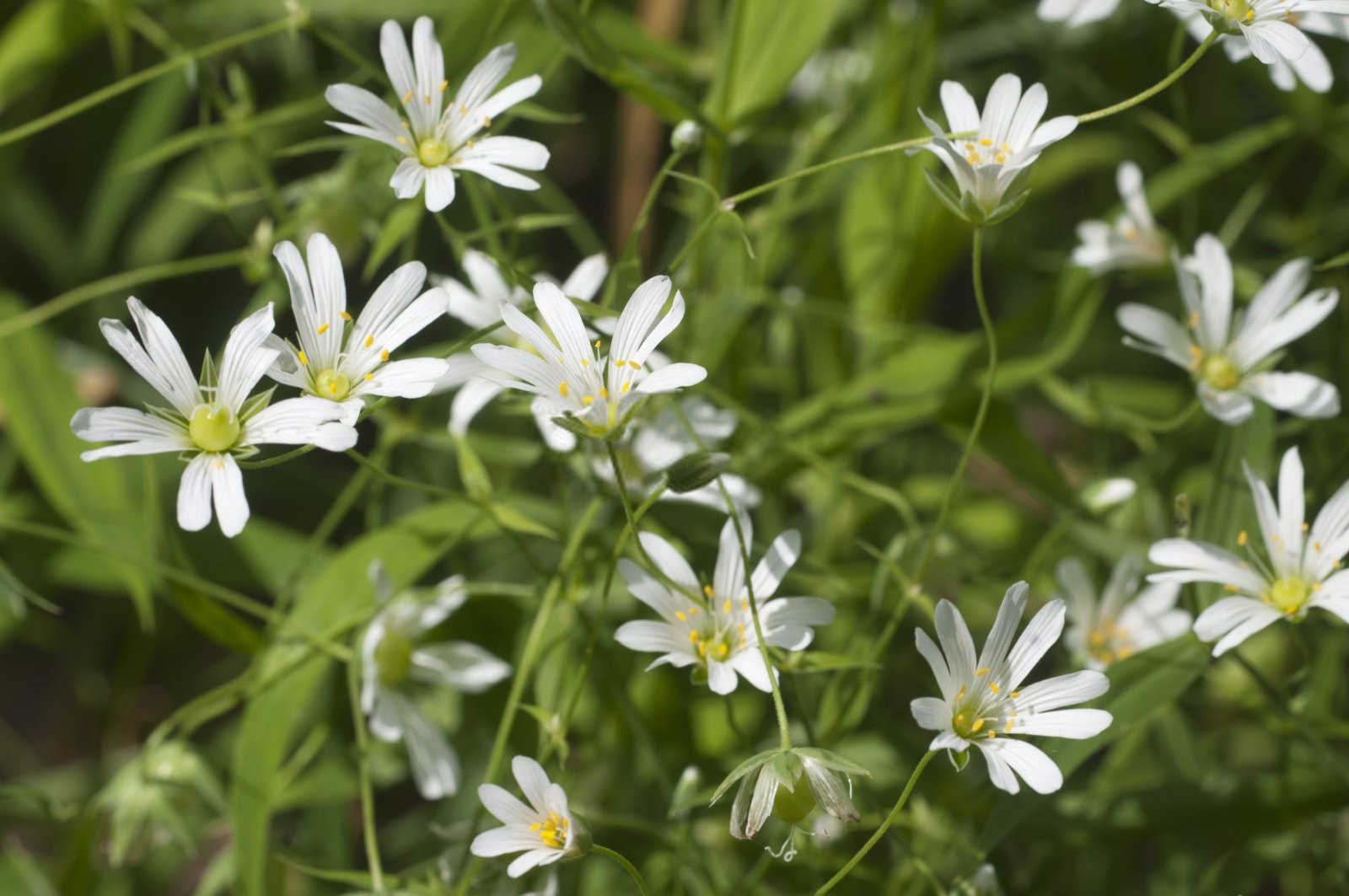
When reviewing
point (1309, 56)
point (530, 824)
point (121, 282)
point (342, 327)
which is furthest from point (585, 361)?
point (1309, 56)

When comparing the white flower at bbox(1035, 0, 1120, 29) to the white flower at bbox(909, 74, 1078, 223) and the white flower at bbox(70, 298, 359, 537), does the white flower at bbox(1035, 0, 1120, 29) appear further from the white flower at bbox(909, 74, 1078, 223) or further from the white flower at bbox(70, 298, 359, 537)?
the white flower at bbox(70, 298, 359, 537)

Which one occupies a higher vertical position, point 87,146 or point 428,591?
point 87,146

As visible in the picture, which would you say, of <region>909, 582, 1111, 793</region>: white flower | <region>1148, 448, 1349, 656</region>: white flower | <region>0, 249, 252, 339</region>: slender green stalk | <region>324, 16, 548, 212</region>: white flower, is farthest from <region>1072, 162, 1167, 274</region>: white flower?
<region>0, 249, 252, 339</region>: slender green stalk

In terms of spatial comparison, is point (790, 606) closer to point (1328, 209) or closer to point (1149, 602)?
point (1149, 602)

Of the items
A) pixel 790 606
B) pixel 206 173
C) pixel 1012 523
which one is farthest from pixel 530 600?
pixel 206 173

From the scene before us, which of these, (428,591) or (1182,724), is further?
(1182,724)

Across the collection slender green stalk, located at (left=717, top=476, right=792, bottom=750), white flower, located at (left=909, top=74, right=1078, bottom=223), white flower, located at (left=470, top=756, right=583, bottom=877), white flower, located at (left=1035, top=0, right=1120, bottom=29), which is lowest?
white flower, located at (left=470, top=756, right=583, bottom=877)

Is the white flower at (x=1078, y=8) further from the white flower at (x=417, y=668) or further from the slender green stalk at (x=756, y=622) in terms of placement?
the white flower at (x=417, y=668)

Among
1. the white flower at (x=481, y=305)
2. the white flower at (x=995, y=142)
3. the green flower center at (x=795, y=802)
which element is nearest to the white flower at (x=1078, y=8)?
the white flower at (x=995, y=142)
